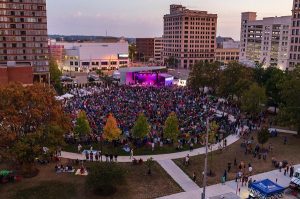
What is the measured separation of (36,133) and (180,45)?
13863 cm

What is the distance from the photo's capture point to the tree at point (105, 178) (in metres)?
25.5

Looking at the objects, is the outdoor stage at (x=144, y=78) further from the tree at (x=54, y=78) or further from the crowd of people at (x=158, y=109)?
the tree at (x=54, y=78)

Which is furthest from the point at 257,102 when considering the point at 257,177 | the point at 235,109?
the point at 257,177

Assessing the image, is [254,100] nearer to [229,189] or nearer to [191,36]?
[229,189]

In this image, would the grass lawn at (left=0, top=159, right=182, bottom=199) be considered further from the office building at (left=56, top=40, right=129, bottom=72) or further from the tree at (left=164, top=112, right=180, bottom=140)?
the office building at (left=56, top=40, right=129, bottom=72)

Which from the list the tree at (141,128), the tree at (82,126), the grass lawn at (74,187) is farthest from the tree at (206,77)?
the grass lawn at (74,187)

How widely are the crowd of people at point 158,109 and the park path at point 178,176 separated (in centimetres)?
749

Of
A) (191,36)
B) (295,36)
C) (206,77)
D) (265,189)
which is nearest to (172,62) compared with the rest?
(191,36)

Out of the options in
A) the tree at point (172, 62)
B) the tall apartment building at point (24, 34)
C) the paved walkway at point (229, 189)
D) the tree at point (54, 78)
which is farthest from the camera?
the tree at point (172, 62)

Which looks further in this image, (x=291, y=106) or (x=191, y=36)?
(x=191, y=36)

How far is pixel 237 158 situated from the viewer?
3531 centimetres

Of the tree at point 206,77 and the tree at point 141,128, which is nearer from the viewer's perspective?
the tree at point 141,128

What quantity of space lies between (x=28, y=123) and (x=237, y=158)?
23.1 metres

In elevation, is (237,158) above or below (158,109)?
below
